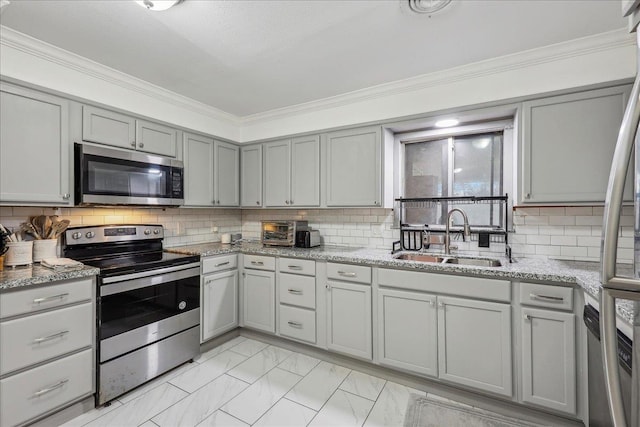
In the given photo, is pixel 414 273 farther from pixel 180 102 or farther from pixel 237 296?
pixel 180 102

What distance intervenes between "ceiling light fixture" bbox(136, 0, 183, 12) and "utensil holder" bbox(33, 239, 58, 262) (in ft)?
5.69

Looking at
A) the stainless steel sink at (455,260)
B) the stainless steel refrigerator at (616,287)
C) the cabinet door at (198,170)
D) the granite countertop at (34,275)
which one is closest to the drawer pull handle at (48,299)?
the granite countertop at (34,275)

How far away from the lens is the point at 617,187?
2.07 feet

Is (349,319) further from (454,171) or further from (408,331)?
(454,171)

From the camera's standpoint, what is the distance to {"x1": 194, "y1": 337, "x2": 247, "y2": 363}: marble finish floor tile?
2.66 meters

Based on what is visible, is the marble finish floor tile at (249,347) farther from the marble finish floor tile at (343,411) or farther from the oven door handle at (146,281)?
the marble finish floor tile at (343,411)

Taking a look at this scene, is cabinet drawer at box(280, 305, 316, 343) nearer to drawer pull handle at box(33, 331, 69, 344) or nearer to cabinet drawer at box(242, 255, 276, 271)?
cabinet drawer at box(242, 255, 276, 271)

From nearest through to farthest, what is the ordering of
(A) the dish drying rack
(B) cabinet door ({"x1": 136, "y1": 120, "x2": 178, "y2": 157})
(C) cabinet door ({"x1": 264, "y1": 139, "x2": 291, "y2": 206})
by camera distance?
(A) the dish drying rack
(B) cabinet door ({"x1": 136, "y1": 120, "x2": 178, "y2": 157})
(C) cabinet door ({"x1": 264, "y1": 139, "x2": 291, "y2": 206})

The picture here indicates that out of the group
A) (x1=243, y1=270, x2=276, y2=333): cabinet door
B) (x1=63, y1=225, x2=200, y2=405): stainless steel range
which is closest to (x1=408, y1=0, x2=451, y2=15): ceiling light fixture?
(x1=243, y1=270, x2=276, y2=333): cabinet door

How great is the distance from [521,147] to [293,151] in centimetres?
206

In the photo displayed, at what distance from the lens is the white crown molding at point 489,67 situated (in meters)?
2.02

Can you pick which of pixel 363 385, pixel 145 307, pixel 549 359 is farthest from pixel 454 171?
pixel 145 307

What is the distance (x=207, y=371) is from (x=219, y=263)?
0.93 meters

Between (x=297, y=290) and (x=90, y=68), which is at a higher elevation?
(x=90, y=68)
